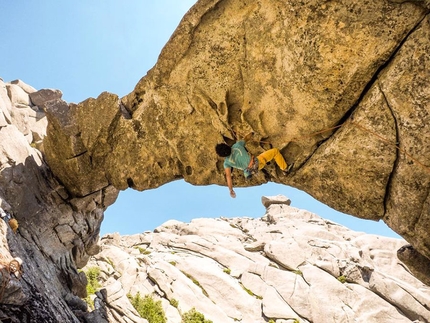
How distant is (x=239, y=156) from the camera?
13234 mm

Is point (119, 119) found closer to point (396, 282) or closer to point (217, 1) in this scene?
point (217, 1)

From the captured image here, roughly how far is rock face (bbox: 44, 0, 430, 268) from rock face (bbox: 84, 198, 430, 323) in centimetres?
1439

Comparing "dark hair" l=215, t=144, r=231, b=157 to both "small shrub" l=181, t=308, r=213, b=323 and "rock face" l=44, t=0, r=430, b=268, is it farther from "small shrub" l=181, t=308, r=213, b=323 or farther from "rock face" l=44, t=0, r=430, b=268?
"small shrub" l=181, t=308, r=213, b=323

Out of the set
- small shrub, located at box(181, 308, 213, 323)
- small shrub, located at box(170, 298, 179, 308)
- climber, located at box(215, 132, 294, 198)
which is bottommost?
small shrub, located at box(181, 308, 213, 323)

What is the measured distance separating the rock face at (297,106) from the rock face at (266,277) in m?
14.4

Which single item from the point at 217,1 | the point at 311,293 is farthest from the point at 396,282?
the point at 217,1

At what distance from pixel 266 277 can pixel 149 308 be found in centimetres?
1564

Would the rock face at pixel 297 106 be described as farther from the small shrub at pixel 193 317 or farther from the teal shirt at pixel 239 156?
the small shrub at pixel 193 317

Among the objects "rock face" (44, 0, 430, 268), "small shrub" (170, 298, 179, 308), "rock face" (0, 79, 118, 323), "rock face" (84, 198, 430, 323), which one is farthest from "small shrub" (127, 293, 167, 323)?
"rock face" (44, 0, 430, 268)

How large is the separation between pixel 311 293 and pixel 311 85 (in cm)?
2983

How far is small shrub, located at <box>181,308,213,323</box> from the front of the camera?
2789 centimetres

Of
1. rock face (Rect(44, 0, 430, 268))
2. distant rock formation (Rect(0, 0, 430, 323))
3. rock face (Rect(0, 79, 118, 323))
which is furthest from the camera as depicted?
rock face (Rect(0, 79, 118, 323))

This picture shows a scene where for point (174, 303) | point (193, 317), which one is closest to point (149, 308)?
point (174, 303)

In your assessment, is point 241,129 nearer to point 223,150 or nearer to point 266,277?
point 223,150
